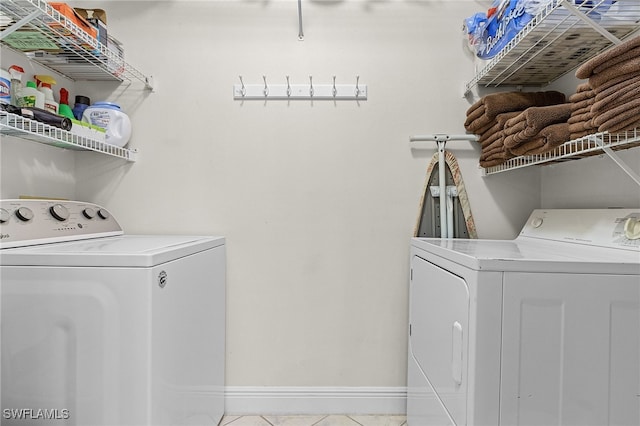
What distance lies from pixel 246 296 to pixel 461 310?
111 cm

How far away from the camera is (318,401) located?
5.73 feet

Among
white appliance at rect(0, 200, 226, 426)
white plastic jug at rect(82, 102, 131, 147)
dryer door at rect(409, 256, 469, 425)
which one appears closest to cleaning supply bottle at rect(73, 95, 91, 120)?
white plastic jug at rect(82, 102, 131, 147)

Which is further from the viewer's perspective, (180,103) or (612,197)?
(180,103)

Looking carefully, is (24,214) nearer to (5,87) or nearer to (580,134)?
(5,87)

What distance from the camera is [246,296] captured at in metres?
1.77

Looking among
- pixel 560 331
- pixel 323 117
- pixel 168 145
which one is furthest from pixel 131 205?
pixel 560 331

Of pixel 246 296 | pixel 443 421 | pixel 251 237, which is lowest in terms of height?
pixel 443 421

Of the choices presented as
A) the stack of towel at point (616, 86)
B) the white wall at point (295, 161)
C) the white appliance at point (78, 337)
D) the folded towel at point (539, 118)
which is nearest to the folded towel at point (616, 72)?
the stack of towel at point (616, 86)

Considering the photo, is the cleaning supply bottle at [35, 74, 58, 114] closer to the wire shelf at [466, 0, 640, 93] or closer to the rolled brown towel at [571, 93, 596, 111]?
the wire shelf at [466, 0, 640, 93]

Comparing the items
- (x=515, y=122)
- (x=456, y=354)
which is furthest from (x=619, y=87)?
(x=456, y=354)

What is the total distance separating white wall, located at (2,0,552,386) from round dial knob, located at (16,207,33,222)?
1.77 ft

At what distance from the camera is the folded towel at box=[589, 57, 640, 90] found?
0.89 m

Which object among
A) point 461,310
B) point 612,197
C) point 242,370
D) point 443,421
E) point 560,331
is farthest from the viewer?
point 242,370

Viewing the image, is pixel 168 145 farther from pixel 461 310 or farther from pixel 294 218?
pixel 461 310
